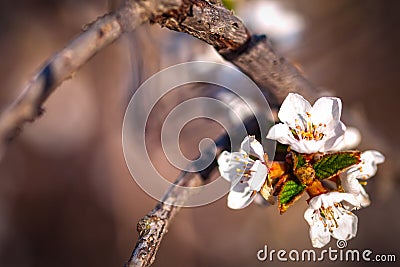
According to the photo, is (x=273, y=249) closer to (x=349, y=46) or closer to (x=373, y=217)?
(x=373, y=217)

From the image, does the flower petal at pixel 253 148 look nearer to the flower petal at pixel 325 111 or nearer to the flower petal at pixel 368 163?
the flower petal at pixel 325 111

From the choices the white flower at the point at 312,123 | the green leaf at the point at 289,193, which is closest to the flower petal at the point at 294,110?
the white flower at the point at 312,123

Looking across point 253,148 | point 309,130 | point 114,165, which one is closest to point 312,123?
point 309,130

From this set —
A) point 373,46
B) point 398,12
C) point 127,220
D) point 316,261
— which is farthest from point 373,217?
point 127,220

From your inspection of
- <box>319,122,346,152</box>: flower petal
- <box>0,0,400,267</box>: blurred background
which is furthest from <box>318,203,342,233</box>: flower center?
<box>0,0,400,267</box>: blurred background

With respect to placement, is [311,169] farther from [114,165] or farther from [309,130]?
[114,165]
